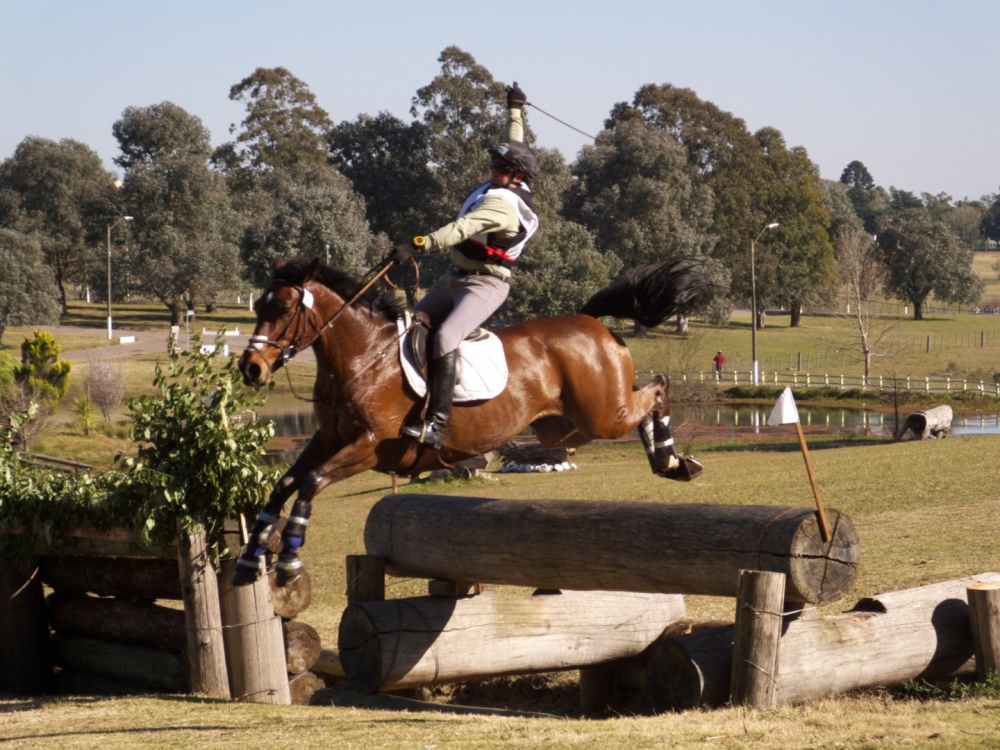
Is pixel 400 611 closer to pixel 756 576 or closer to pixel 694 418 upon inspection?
pixel 756 576

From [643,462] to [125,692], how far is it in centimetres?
1954

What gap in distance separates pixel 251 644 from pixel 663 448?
130 inches

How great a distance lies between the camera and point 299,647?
29.0 ft

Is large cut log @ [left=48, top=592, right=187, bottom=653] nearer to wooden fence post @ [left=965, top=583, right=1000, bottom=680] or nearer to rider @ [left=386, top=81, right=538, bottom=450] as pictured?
rider @ [left=386, top=81, right=538, bottom=450]

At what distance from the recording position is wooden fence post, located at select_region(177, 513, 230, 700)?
8.19 metres

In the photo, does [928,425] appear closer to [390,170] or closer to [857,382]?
[857,382]

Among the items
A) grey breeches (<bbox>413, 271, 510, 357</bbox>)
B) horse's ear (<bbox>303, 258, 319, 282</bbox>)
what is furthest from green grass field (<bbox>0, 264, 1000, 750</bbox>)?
horse's ear (<bbox>303, 258, 319, 282</bbox>)

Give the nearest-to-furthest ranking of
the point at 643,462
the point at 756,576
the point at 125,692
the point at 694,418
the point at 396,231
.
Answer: the point at 756,576
the point at 125,692
the point at 643,462
the point at 694,418
the point at 396,231

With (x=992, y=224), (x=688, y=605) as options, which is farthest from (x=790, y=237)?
(x=992, y=224)

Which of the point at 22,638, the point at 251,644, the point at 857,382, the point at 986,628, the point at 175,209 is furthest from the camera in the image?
the point at 175,209

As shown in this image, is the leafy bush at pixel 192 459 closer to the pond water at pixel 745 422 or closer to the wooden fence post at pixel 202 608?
the wooden fence post at pixel 202 608

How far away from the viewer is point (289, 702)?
326 inches

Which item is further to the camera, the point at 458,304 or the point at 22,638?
the point at 22,638

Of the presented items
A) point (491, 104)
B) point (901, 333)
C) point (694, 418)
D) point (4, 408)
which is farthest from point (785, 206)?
point (4, 408)
